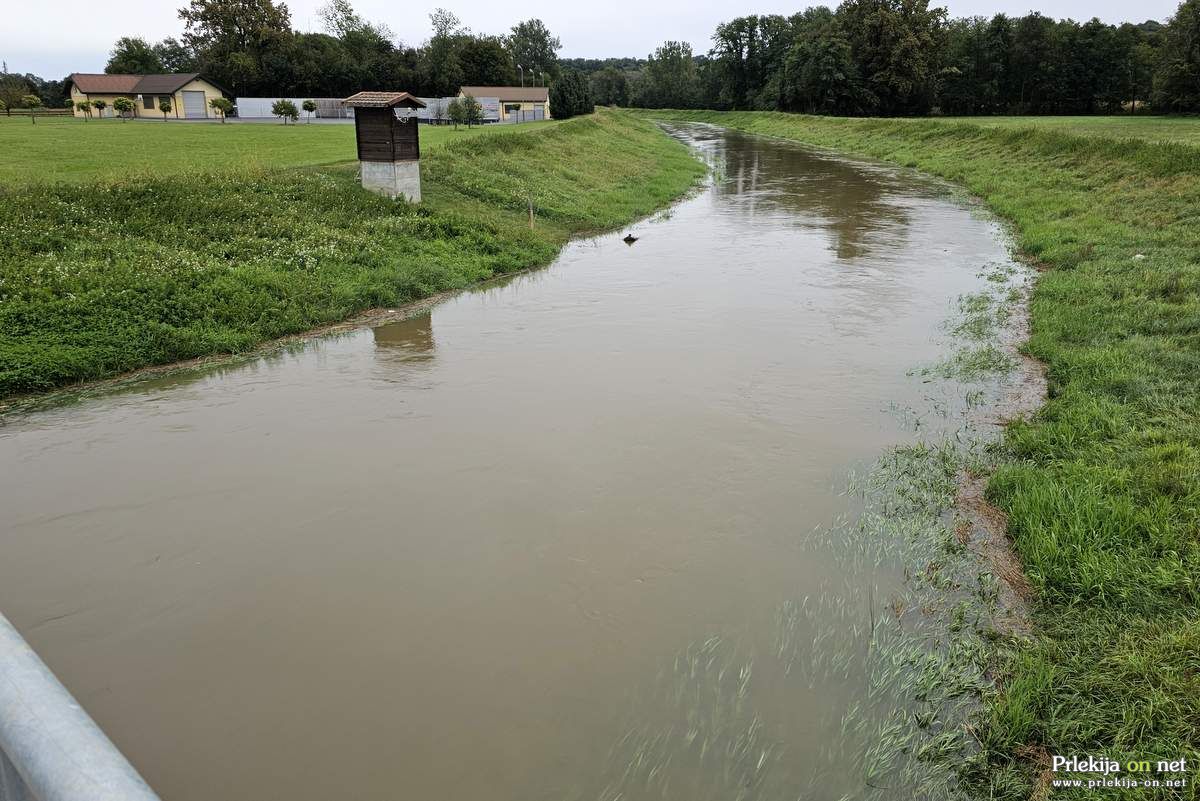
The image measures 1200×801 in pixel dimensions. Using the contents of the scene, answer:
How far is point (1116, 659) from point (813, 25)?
348 feet

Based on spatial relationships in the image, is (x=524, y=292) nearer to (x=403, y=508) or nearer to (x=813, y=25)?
(x=403, y=508)

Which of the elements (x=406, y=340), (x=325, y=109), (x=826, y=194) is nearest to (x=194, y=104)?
(x=325, y=109)

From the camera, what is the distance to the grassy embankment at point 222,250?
10523 mm

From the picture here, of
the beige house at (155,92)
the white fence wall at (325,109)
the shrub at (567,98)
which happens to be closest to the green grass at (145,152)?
the white fence wall at (325,109)

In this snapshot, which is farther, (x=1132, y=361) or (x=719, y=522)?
(x=1132, y=361)

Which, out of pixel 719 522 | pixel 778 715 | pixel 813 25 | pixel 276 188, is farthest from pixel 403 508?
pixel 813 25

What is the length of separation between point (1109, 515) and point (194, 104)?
6843cm

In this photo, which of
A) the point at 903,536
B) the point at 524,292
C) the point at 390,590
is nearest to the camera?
the point at 390,590

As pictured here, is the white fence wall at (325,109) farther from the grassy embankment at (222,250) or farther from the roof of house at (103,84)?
the grassy embankment at (222,250)

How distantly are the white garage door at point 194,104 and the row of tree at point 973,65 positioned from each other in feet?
178

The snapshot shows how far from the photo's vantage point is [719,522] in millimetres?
6730

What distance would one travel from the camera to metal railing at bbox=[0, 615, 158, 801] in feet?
4.59

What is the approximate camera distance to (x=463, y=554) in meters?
6.34

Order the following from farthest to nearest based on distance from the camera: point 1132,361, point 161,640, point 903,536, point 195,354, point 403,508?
point 195,354
point 1132,361
point 403,508
point 903,536
point 161,640
